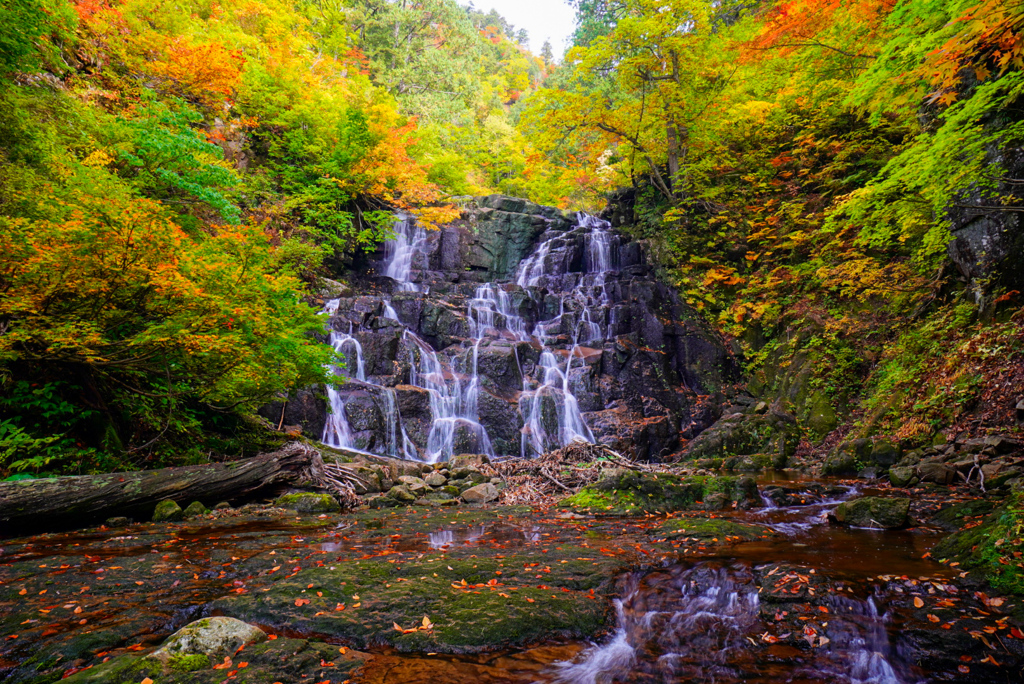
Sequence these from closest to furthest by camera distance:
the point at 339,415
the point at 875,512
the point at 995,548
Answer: the point at 995,548
the point at 875,512
the point at 339,415

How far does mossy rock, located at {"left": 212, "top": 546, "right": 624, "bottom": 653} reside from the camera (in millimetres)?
3135

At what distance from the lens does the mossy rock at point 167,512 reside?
20.9 ft

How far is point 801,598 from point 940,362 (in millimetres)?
8511

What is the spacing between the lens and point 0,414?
6121mm

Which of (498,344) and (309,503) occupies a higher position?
(498,344)

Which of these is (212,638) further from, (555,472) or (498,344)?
(498,344)

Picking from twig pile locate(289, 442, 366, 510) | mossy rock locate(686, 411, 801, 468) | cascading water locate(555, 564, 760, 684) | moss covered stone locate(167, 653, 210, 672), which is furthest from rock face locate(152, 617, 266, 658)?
mossy rock locate(686, 411, 801, 468)

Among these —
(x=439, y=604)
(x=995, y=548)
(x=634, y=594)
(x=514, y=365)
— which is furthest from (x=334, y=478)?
(x=995, y=548)

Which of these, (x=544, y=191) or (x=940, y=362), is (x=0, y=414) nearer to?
(x=940, y=362)

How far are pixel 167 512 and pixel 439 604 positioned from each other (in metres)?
5.22

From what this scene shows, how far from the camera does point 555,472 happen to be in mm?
9719

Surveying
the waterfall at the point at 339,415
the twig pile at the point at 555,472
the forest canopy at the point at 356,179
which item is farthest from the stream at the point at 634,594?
the waterfall at the point at 339,415

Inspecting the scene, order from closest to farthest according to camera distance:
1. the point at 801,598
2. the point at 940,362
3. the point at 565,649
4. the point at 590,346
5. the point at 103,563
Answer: the point at 565,649
the point at 801,598
the point at 103,563
the point at 940,362
the point at 590,346

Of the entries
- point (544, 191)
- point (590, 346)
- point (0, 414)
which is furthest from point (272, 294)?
point (544, 191)
